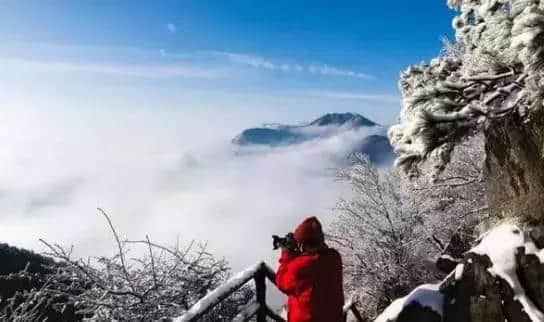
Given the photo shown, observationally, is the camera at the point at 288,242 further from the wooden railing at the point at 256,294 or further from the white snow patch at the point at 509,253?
the white snow patch at the point at 509,253

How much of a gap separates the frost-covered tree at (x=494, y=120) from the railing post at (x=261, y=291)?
2.06 meters

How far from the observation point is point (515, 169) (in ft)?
22.5

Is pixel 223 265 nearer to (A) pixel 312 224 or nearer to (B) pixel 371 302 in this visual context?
(A) pixel 312 224

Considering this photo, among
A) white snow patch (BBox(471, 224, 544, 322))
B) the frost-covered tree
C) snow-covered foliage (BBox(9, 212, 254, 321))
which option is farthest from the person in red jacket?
snow-covered foliage (BBox(9, 212, 254, 321))

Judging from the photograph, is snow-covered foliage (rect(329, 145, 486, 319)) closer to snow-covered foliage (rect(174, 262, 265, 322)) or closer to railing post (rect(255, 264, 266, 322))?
railing post (rect(255, 264, 266, 322))

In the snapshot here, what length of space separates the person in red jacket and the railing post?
1.57ft

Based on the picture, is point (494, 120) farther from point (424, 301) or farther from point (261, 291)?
point (261, 291)

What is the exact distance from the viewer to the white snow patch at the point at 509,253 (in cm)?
622

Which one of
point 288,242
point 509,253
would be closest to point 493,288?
point 509,253

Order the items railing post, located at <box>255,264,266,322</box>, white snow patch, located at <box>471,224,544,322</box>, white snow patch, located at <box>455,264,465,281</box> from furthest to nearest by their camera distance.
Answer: white snow patch, located at <box>455,264,465,281</box>
railing post, located at <box>255,264,266,322</box>
white snow patch, located at <box>471,224,544,322</box>

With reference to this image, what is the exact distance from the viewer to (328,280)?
233 inches

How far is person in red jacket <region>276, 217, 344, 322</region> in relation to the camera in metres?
5.83

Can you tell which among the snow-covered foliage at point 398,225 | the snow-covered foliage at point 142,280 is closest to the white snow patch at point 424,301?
the snow-covered foliage at point 142,280

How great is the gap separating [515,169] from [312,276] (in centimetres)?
300
